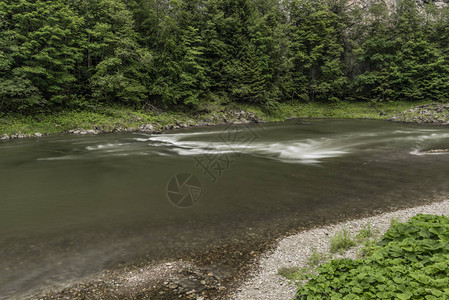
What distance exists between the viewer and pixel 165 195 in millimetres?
9641

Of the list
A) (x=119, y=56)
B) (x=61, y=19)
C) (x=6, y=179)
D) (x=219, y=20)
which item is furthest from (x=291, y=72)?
(x=6, y=179)

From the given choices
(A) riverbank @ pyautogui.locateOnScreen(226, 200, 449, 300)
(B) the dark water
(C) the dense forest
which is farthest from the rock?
(A) riverbank @ pyautogui.locateOnScreen(226, 200, 449, 300)

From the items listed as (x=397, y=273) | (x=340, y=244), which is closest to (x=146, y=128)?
(x=340, y=244)

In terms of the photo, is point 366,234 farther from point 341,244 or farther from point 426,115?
point 426,115

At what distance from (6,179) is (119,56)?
2216 centimetres

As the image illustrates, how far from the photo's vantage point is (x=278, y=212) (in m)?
7.92

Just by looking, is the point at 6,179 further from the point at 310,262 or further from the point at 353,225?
the point at 353,225

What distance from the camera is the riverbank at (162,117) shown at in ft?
75.3

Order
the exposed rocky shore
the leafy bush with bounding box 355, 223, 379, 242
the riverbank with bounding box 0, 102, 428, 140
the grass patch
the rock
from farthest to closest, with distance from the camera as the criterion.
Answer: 1. the exposed rocky shore
2. the rock
3. the grass patch
4. the riverbank with bounding box 0, 102, 428, 140
5. the leafy bush with bounding box 355, 223, 379, 242

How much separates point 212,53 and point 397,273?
3771 cm

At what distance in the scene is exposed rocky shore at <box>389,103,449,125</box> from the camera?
32.4 metres

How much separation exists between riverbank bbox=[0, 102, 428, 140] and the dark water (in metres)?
4.96

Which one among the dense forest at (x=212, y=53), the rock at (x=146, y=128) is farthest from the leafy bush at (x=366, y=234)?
the dense forest at (x=212, y=53)

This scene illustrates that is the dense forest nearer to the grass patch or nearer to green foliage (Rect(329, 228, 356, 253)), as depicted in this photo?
the grass patch
